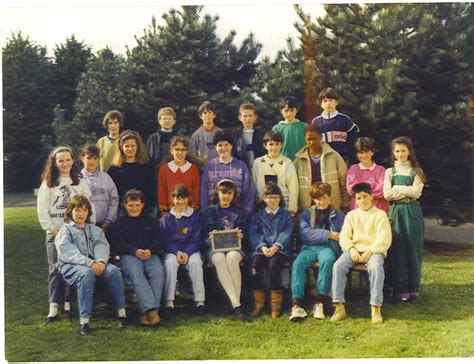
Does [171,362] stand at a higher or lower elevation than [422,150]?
lower

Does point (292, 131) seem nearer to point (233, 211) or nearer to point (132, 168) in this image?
point (233, 211)

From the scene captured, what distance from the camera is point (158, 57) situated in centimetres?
611

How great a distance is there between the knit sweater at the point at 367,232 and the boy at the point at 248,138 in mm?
963

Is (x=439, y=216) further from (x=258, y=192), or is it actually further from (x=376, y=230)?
(x=258, y=192)

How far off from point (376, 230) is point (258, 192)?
1.02m

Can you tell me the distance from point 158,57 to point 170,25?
0.96 feet

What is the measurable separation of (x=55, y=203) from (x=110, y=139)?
2.32ft

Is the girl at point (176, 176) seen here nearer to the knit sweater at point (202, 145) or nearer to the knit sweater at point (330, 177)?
the knit sweater at point (202, 145)

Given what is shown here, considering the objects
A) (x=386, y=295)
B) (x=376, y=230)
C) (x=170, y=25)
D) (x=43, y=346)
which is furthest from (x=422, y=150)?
(x=43, y=346)

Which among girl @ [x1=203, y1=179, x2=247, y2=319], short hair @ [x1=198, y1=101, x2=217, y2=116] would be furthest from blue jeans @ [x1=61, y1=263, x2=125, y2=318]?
short hair @ [x1=198, y1=101, x2=217, y2=116]

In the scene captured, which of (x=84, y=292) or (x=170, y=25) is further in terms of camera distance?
(x=170, y=25)

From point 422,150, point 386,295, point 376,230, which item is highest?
point 422,150

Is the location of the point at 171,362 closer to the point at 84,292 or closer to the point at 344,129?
the point at 84,292

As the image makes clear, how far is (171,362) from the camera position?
18.7ft
